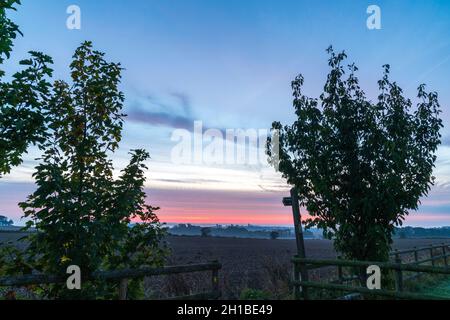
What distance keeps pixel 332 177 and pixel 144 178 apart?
210 inches

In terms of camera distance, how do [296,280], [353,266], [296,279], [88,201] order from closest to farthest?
[88,201]
[353,266]
[296,280]
[296,279]

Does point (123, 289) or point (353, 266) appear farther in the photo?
point (353, 266)

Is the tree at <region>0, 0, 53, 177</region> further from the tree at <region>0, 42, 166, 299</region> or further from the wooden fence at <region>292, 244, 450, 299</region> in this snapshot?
the wooden fence at <region>292, 244, 450, 299</region>

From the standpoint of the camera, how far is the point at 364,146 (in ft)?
31.6

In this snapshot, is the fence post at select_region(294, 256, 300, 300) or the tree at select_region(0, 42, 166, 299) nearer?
the tree at select_region(0, 42, 166, 299)

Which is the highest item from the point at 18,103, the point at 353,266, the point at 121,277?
the point at 18,103

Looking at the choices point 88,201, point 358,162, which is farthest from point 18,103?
point 358,162

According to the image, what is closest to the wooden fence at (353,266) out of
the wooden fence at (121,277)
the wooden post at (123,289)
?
the wooden fence at (121,277)

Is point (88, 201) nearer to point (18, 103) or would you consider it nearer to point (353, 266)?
point (18, 103)

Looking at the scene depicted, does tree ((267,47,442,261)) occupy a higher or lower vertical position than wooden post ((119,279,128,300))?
higher

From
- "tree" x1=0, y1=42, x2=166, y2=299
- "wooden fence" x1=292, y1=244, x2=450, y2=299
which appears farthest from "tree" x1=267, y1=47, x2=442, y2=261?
"tree" x1=0, y1=42, x2=166, y2=299

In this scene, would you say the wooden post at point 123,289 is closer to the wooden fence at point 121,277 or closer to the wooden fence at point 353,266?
the wooden fence at point 121,277

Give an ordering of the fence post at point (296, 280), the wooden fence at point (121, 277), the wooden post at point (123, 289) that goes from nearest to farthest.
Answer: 1. the wooden fence at point (121, 277)
2. the wooden post at point (123, 289)
3. the fence post at point (296, 280)
